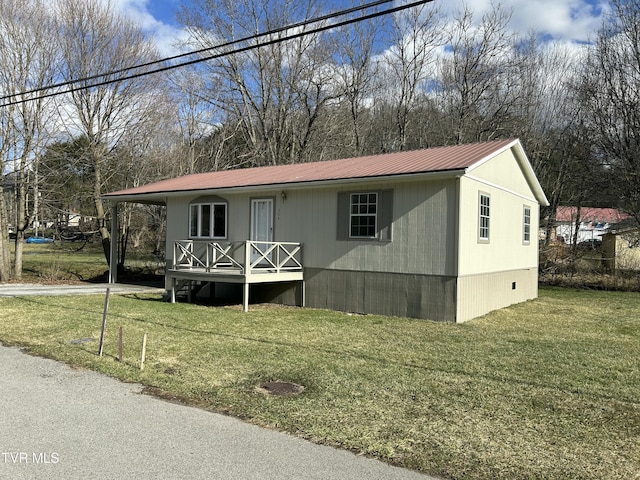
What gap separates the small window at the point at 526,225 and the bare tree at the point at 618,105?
22.3 ft

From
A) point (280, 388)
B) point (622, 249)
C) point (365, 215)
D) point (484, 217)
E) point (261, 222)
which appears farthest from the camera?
point (622, 249)

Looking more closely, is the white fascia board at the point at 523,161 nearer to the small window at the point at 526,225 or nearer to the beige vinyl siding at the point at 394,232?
the small window at the point at 526,225

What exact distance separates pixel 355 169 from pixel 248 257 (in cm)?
357

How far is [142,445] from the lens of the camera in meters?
4.36

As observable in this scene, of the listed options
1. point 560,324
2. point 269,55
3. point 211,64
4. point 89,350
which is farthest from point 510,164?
point 211,64

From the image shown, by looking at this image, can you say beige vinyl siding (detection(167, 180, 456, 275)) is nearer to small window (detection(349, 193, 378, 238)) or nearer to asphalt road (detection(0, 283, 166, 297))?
small window (detection(349, 193, 378, 238))

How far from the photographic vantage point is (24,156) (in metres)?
19.0

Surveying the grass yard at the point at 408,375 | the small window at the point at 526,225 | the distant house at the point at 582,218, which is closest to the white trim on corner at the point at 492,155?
the small window at the point at 526,225

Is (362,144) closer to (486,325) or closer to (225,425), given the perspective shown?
(486,325)

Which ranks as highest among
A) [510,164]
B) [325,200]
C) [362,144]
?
[362,144]

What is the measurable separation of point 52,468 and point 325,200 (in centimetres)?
1003

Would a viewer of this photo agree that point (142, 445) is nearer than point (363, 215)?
Yes

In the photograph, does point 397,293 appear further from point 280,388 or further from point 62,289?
point 62,289

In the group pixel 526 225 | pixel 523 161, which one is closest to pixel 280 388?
pixel 523 161
